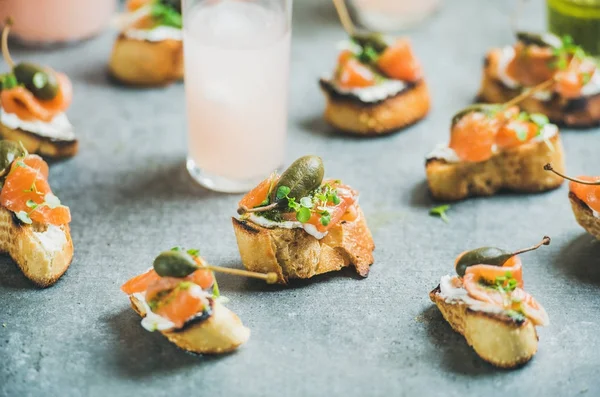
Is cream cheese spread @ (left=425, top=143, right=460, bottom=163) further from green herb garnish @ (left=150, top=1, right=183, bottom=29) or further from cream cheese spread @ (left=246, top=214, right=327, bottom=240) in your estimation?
green herb garnish @ (left=150, top=1, right=183, bottom=29)

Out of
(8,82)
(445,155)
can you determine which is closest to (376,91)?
(445,155)

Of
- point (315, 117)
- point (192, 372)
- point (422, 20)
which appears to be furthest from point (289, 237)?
point (422, 20)

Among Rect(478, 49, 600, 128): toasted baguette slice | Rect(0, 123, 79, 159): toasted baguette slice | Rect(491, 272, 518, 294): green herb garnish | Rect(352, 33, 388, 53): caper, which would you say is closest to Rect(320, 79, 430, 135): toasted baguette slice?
Rect(352, 33, 388, 53): caper

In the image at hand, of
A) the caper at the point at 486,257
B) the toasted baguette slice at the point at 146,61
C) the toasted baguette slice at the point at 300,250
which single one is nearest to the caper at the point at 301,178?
the toasted baguette slice at the point at 300,250

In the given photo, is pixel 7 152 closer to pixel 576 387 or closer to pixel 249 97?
pixel 249 97

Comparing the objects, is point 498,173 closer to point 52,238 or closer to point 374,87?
point 374,87

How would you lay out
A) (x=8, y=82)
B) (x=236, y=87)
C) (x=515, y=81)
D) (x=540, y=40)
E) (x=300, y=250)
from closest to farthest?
(x=300, y=250) < (x=236, y=87) < (x=8, y=82) < (x=540, y=40) < (x=515, y=81)
